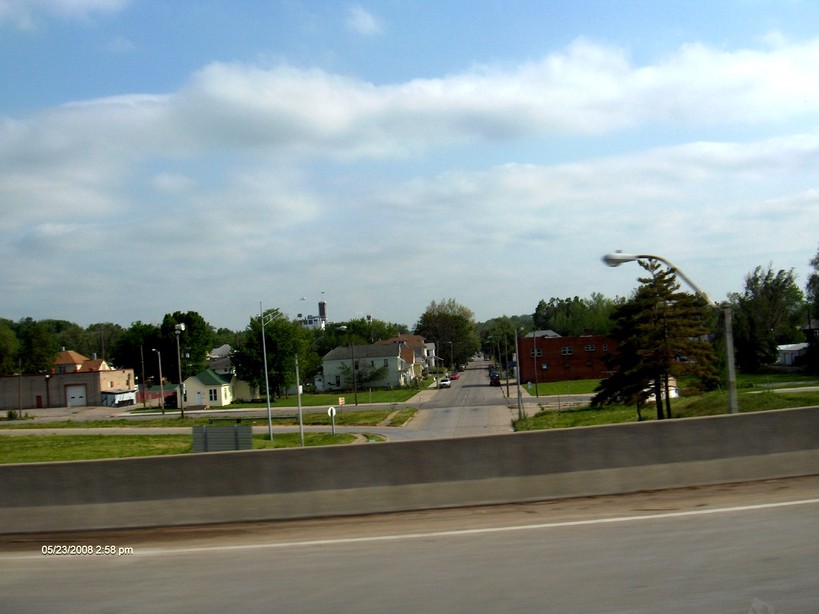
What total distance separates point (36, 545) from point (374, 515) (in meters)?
4.70

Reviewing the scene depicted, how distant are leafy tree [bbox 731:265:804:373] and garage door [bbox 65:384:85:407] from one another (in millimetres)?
89132

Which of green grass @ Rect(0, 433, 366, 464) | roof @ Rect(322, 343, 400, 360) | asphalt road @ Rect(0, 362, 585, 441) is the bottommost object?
asphalt road @ Rect(0, 362, 585, 441)

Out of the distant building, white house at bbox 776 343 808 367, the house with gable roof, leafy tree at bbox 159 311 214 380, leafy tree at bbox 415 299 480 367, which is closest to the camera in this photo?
the house with gable roof

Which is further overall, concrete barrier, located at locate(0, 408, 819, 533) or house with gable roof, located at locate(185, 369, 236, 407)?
house with gable roof, located at locate(185, 369, 236, 407)

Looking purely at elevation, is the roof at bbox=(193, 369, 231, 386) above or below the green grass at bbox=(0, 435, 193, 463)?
above

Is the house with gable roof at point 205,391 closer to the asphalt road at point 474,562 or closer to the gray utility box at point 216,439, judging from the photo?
the gray utility box at point 216,439

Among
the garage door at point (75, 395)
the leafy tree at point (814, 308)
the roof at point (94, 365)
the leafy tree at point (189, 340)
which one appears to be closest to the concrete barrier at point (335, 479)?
the leafy tree at point (814, 308)

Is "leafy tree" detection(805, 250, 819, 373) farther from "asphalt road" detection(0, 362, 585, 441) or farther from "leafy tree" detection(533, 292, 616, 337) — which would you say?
"leafy tree" detection(533, 292, 616, 337)

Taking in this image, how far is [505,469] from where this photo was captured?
11.9 m

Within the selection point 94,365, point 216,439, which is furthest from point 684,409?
point 94,365

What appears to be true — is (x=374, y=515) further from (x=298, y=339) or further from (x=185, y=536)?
(x=298, y=339)

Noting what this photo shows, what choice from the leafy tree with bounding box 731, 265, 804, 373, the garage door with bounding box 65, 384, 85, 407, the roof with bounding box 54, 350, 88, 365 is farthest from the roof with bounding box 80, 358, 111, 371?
the leafy tree with bounding box 731, 265, 804, 373

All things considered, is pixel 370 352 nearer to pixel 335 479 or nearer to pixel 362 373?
pixel 362 373

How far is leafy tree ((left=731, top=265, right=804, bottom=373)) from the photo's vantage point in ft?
339
